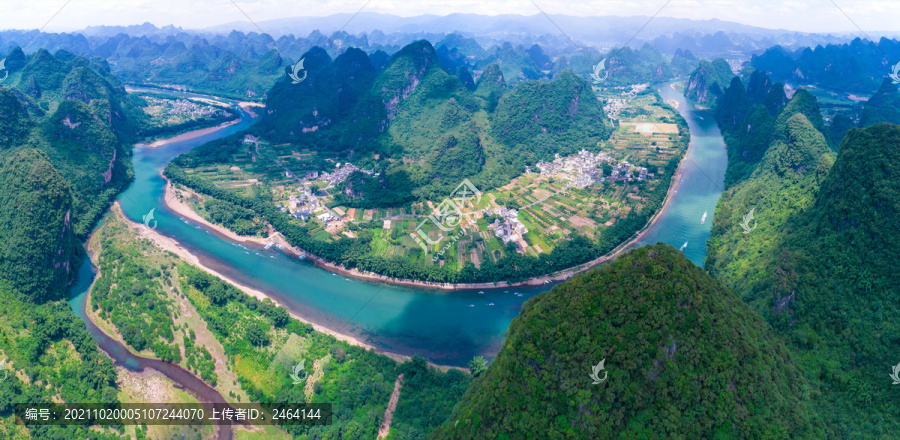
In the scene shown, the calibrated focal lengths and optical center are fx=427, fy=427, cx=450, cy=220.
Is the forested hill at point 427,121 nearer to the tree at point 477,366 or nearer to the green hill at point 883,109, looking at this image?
the tree at point 477,366

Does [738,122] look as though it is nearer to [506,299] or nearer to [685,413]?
[506,299]

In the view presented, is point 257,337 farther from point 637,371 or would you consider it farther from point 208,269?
point 637,371

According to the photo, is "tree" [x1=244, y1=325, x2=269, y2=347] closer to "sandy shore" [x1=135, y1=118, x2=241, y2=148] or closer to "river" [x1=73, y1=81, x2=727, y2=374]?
"river" [x1=73, y1=81, x2=727, y2=374]

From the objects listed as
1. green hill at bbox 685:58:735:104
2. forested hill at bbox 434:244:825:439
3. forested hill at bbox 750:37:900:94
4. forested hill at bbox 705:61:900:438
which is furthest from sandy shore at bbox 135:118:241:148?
forested hill at bbox 750:37:900:94

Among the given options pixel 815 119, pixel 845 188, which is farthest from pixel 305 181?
pixel 815 119

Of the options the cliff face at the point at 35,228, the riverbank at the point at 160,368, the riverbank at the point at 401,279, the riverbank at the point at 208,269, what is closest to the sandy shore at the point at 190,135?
the riverbank at the point at 208,269

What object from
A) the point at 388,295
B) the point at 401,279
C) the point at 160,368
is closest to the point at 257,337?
the point at 160,368
